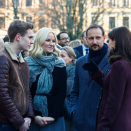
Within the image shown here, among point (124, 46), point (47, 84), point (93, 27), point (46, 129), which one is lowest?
point (46, 129)

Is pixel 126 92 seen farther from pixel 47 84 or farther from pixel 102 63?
pixel 47 84

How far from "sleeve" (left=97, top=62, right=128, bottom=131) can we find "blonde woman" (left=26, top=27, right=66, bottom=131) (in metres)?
0.98

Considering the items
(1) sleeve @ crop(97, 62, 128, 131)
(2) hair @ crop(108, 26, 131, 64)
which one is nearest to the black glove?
(2) hair @ crop(108, 26, 131, 64)

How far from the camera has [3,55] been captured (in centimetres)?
311

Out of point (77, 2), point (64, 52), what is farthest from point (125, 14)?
point (64, 52)

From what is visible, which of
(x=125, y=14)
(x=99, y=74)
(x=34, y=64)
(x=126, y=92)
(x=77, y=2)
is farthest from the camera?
(x=125, y=14)

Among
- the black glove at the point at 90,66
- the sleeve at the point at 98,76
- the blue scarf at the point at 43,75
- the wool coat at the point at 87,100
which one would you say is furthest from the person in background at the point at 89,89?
the blue scarf at the point at 43,75

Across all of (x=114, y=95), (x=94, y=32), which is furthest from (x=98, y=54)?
(x=114, y=95)

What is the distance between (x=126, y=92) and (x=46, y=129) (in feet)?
4.71

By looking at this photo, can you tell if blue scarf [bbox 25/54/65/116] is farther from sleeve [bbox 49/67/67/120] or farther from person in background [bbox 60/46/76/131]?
person in background [bbox 60/46/76/131]

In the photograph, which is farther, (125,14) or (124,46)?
(125,14)

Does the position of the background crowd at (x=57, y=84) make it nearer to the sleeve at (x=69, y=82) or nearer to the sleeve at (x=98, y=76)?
the sleeve at (x=98, y=76)

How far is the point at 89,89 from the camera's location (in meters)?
3.64

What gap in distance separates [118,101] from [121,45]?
665 mm
